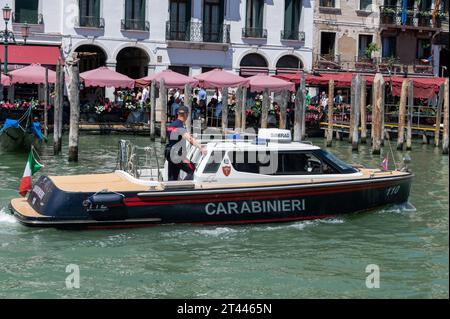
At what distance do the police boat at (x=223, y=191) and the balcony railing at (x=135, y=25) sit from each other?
902 inches

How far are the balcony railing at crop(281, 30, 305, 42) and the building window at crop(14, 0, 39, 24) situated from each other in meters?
11.2

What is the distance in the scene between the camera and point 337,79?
105ft

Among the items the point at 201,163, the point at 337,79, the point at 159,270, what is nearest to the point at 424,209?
the point at 201,163

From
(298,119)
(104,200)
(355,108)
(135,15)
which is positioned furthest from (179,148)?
(135,15)

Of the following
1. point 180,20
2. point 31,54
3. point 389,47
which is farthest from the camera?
point 389,47

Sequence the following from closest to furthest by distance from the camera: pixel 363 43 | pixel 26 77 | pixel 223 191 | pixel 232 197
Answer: pixel 223 191 < pixel 232 197 < pixel 26 77 < pixel 363 43

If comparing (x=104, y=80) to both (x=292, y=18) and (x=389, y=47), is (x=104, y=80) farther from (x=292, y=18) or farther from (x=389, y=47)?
(x=389, y=47)

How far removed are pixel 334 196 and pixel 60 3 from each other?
23.8 m

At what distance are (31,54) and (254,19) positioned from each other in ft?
34.7

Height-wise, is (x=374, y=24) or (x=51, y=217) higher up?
(x=374, y=24)

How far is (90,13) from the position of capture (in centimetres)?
3381

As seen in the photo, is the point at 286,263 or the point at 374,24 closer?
the point at 286,263

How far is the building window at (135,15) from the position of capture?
113 ft

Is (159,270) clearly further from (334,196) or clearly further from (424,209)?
(424,209)
